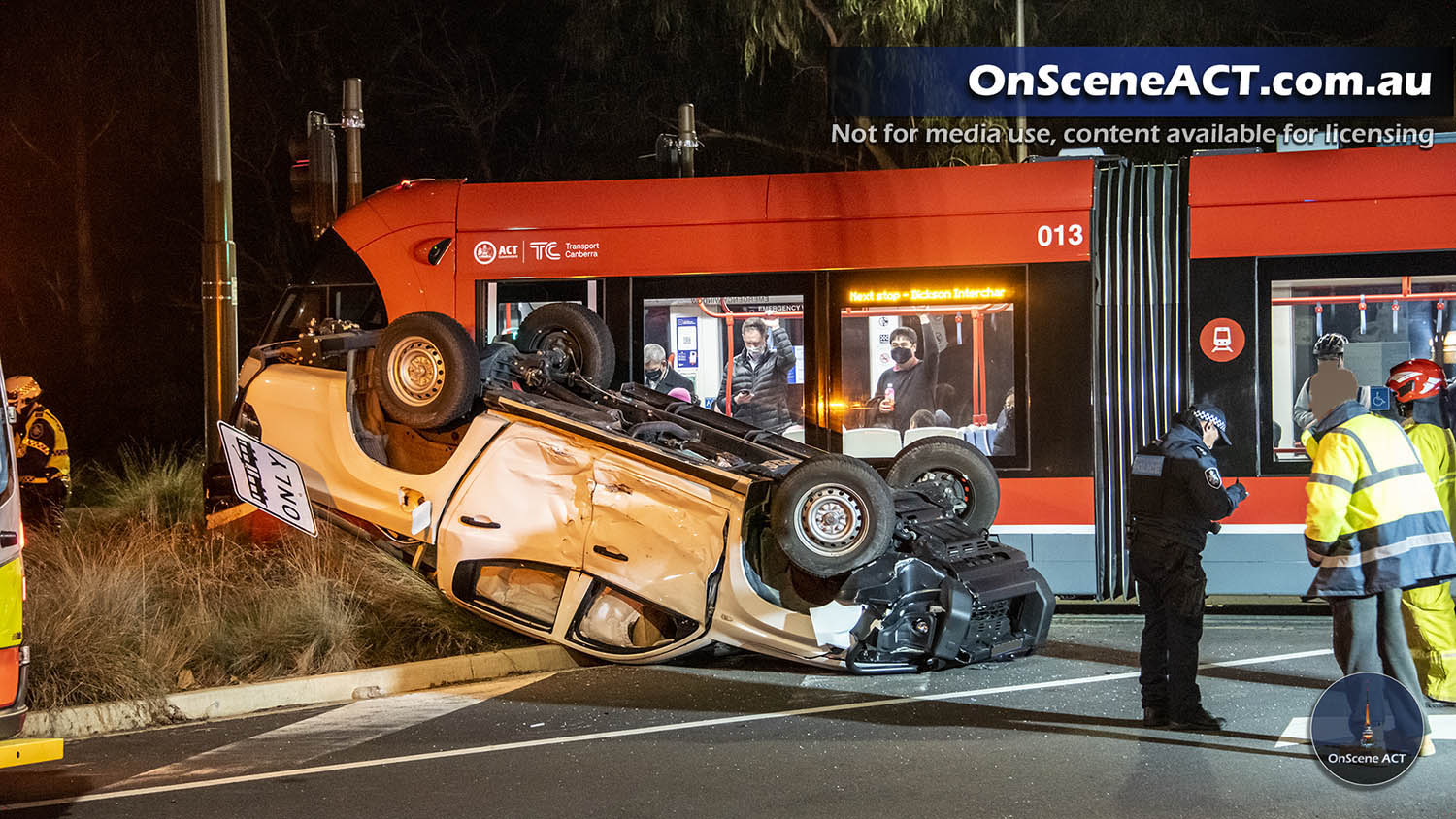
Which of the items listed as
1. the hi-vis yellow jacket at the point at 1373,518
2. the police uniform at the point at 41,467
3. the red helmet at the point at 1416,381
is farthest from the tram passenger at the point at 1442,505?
the police uniform at the point at 41,467

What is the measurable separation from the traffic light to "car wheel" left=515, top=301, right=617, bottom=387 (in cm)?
471

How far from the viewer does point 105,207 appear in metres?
29.4

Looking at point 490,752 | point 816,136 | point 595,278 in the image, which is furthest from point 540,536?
point 816,136

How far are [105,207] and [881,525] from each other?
25.7 m

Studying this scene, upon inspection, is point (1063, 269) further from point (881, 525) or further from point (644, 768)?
point (644, 768)

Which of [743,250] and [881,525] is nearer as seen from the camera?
[881,525]

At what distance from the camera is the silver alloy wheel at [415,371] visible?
28.5ft

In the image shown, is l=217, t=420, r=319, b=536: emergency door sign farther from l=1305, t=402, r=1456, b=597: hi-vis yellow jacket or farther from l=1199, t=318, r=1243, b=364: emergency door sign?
l=1199, t=318, r=1243, b=364: emergency door sign

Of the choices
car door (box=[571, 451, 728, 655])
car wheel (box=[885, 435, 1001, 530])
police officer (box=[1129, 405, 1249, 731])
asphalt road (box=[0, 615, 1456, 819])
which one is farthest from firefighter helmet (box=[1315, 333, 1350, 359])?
car door (box=[571, 451, 728, 655])

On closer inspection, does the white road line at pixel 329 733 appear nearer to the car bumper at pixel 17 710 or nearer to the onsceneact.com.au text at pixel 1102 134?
the car bumper at pixel 17 710

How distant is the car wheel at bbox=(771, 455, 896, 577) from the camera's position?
7668 millimetres

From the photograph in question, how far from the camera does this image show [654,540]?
802 cm

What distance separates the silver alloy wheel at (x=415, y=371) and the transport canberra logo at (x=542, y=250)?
259 cm

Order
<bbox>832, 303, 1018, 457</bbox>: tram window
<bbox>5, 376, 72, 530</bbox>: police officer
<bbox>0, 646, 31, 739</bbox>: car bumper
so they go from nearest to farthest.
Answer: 1. <bbox>0, 646, 31, 739</bbox>: car bumper
2. <bbox>832, 303, 1018, 457</bbox>: tram window
3. <bbox>5, 376, 72, 530</bbox>: police officer
